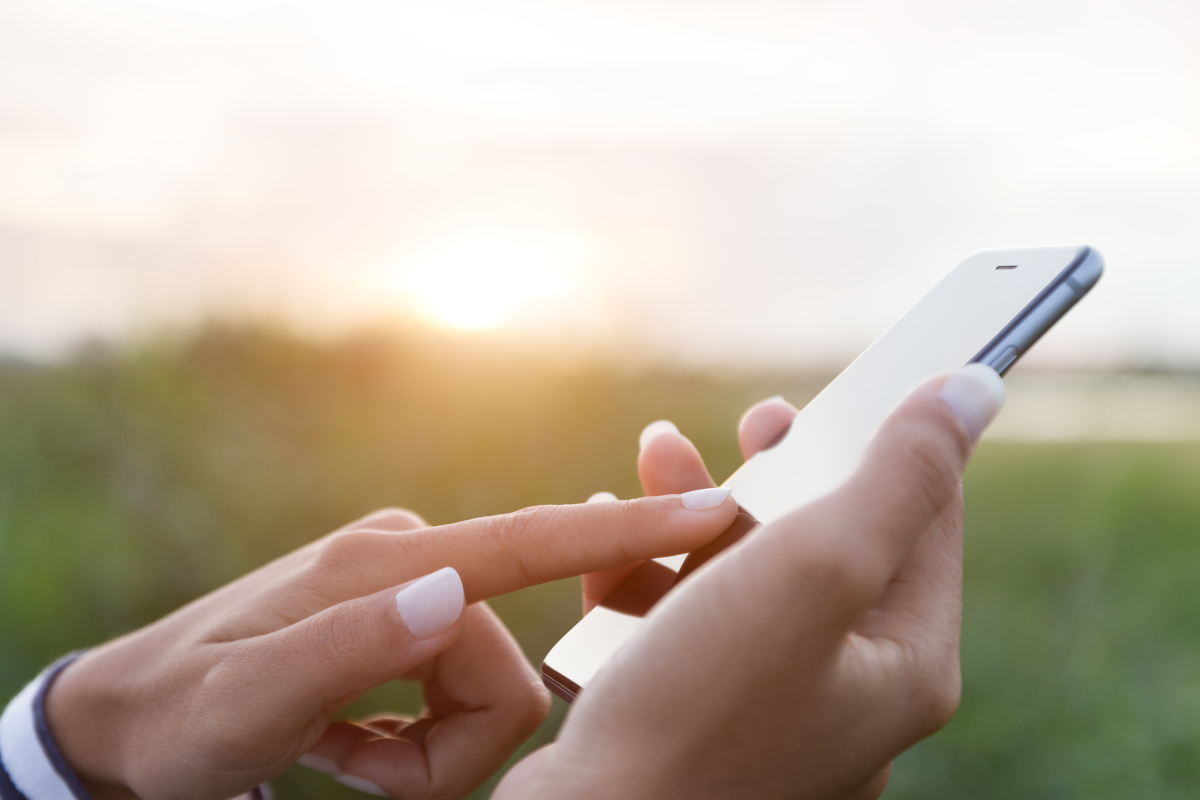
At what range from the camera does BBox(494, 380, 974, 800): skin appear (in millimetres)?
860

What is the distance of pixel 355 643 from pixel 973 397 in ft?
3.18

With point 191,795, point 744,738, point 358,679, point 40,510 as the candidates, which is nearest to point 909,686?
point 744,738

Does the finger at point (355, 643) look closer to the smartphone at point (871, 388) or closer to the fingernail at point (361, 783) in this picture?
the smartphone at point (871, 388)

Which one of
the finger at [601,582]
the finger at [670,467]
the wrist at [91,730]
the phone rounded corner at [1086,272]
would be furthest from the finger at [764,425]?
the wrist at [91,730]

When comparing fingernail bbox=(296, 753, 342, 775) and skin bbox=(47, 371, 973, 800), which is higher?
skin bbox=(47, 371, 973, 800)

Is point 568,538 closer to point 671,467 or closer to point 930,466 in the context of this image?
point 671,467

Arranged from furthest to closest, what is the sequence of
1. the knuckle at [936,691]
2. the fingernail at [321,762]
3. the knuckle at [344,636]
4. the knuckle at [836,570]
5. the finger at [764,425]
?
the finger at [764,425], the fingernail at [321,762], the knuckle at [344,636], the knuckle at [936,691], the knuckle at [836,570]

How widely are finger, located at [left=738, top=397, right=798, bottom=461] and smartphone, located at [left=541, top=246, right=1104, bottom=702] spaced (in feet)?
0.20

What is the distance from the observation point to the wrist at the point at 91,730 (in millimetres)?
1370

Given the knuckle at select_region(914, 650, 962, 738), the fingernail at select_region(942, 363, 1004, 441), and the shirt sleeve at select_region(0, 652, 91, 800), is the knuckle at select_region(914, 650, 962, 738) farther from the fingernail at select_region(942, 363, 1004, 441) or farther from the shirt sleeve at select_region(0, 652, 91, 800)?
the shirt sleeve at select_region(0, 652, 91, 800)

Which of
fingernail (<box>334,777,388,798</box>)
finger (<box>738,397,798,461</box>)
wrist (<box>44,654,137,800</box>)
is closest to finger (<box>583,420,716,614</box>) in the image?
finger (<box>738,397,798,461</box>)

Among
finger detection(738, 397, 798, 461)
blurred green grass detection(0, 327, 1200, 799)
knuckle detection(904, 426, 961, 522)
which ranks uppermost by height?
knuckle detection(904, 426, 961, 522)

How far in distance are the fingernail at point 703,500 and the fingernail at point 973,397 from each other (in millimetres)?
442

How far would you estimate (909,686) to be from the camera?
105 centimetres
